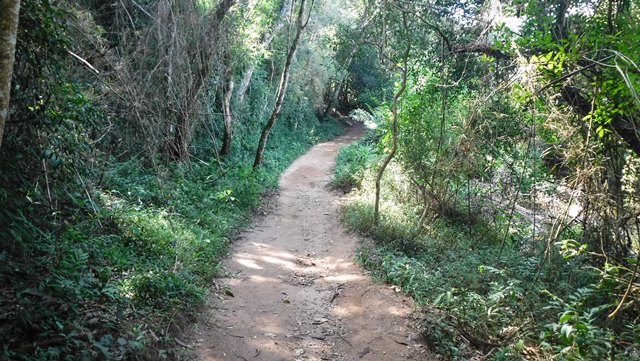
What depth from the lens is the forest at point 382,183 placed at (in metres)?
3.94

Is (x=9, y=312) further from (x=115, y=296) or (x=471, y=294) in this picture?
(x=471, y=294)

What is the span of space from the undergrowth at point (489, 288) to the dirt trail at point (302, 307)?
43 centimetres

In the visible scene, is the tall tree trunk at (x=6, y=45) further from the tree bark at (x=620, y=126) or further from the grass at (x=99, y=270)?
the tree bark at (x=620, y=126)

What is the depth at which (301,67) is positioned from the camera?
23.1 m

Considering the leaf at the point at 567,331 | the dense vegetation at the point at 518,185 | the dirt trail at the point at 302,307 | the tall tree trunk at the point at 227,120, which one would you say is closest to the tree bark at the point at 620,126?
the dense vegetation at the point at 518,185

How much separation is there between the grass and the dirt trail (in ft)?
1.51

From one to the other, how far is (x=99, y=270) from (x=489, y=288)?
18.9 feet

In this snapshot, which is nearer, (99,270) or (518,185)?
(99,270)

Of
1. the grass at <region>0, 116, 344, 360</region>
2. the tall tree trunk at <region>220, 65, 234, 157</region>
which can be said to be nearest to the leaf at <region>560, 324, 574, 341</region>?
the grass at <region>0, 116, 344, 360</region>

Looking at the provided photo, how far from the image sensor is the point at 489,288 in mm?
6797

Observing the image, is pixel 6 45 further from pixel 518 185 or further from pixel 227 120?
pixel 227 120

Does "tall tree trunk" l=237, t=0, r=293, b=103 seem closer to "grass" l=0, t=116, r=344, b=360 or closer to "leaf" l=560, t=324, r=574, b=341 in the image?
"grass" l=0, t=116, r=344, b=360

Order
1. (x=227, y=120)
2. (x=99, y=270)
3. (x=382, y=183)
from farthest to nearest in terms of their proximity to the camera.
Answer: (x=227, y=120)
(x=382, y=183)
(x=99, y=270)

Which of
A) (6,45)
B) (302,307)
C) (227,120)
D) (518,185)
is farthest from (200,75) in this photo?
(227,120)
